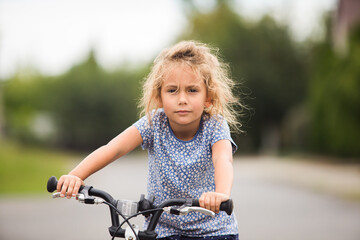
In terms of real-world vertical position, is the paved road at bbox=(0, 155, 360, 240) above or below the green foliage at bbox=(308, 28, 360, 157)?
below

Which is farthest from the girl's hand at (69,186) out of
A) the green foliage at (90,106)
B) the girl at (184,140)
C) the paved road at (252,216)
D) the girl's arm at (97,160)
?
the green foliage at (90,106)

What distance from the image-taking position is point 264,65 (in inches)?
1061

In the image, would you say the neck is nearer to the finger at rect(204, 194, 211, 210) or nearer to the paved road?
the finger at rect(204, 194, 211, 210)

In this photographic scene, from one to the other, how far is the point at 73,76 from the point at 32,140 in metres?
4.54

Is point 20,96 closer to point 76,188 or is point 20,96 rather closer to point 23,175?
point 23,175

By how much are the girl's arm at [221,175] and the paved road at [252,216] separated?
477cm

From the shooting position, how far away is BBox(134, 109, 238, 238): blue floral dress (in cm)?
254

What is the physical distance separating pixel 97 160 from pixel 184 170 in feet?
1.45

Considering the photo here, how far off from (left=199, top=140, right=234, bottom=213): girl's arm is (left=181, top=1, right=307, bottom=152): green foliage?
23904 mm

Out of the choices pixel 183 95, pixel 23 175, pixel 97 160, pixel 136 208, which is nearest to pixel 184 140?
pixel 183 95

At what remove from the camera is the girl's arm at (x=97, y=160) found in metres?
2.24

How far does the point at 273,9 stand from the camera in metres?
29.1

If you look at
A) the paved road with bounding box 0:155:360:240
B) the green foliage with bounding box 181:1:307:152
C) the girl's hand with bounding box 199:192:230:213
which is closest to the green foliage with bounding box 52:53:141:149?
the green foliage with bounding box 181:1:307:152

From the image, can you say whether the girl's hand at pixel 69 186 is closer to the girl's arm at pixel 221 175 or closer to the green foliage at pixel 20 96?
the girl's arm at pixel 221 175
